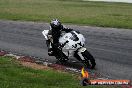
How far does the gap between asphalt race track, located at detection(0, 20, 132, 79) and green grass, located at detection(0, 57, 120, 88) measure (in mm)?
2021

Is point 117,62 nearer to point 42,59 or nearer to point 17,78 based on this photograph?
point 42,59

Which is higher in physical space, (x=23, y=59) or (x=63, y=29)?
(x=63, y=29)

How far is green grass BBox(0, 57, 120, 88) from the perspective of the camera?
11.8 meters

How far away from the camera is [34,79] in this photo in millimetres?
12812

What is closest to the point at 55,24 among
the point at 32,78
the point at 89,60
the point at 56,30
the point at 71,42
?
the point at 56,30

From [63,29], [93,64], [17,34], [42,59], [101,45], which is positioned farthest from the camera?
[17,34]

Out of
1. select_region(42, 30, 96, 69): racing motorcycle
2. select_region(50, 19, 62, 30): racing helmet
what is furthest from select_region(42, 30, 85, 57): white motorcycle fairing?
select_region(50, 19, 62, 30): racing helmet

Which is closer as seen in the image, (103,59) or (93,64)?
(93,64)

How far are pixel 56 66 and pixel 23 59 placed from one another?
2.01m

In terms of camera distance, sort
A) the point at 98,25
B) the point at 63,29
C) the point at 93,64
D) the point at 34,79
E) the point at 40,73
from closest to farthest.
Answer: the point at 34,79
the point at 40,73
the point at 93,64
the point at 63,29
the point at 98,25

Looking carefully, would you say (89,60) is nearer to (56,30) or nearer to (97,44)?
(56,30)

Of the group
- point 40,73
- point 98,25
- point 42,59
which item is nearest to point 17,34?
point 98,25

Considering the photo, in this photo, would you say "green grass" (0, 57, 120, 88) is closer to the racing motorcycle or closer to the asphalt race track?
the racing motorcycle

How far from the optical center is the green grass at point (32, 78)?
11828mm
